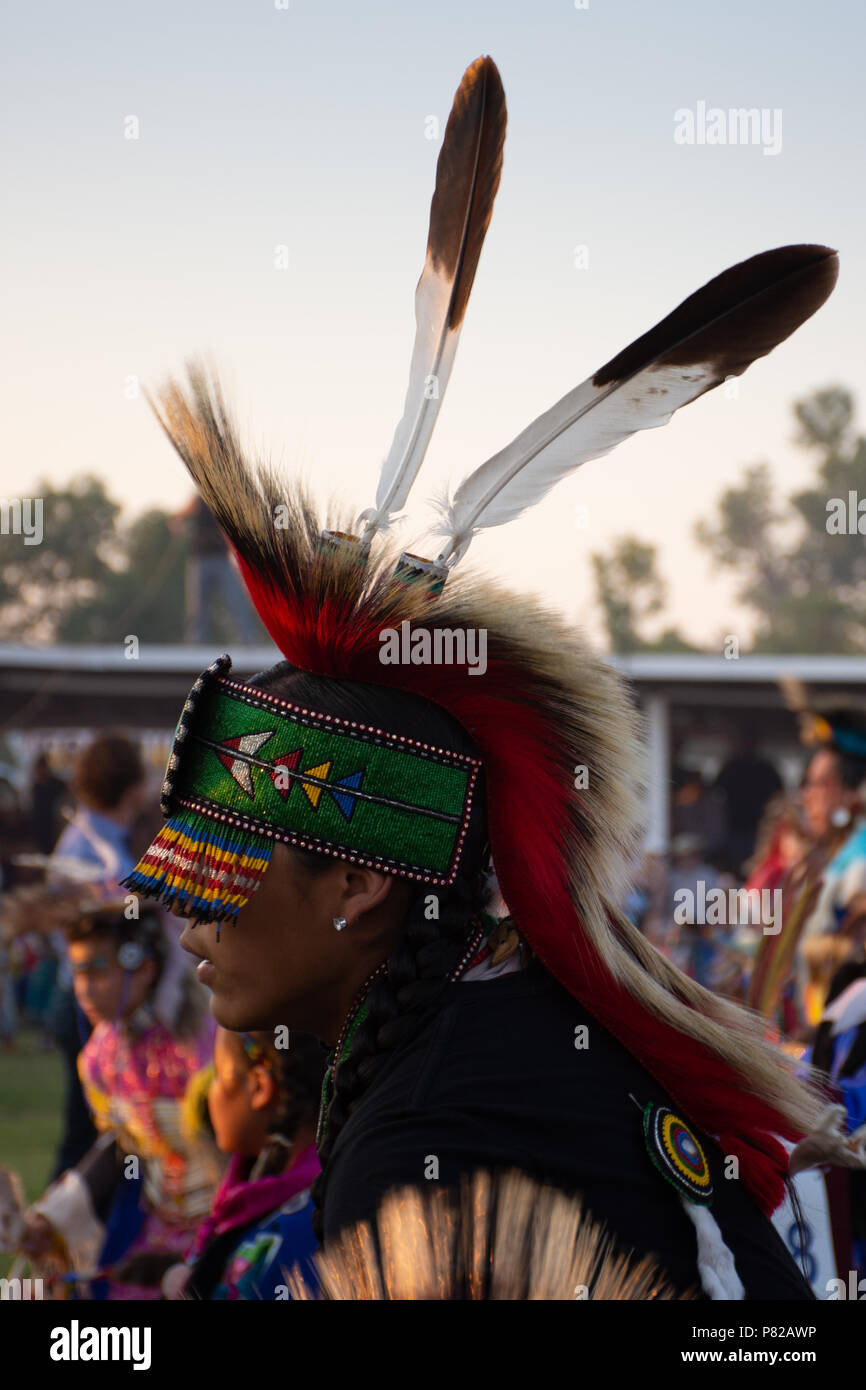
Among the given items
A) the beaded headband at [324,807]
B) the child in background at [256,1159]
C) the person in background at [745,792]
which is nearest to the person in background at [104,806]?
the child in background at [256,1159]

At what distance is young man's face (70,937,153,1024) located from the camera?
A: 164 inches

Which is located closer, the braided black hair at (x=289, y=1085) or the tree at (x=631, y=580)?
the braided black hair at (x=289, y=1085)

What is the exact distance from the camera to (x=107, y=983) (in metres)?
4.16

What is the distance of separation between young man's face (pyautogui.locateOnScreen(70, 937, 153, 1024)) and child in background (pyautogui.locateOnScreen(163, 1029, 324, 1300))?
1.04 meters

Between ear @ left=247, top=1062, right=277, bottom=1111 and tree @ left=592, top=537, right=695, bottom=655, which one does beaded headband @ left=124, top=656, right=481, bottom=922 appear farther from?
tree @ left=592, top=537, right=695, bottom=655

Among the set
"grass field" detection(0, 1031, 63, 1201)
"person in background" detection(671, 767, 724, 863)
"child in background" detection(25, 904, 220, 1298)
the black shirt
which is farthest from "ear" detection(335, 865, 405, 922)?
"person in background" detection(671, 767, 724, 863)

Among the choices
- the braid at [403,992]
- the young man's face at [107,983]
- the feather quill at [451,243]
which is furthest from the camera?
the young man's face at [107,983]

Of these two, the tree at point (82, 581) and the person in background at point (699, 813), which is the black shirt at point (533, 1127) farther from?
the tree at point (82, 581)

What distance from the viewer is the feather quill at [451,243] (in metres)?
1.94

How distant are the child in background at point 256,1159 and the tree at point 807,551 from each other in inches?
2003

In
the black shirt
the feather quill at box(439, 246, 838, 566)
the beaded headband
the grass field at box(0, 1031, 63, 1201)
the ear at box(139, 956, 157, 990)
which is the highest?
the feather quill at box(439, 246, 838, 566)

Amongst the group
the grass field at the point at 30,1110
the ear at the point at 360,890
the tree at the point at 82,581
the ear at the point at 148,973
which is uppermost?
the tree at the point at 82,581

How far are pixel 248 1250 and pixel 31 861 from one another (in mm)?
2028

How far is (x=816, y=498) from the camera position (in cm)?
6081
